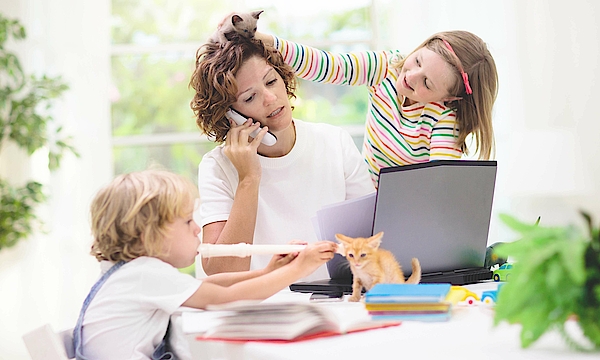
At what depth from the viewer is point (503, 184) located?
10.3 ft

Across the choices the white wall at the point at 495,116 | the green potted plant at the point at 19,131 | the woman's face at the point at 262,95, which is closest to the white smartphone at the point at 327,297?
the woman's face at the point at 262,95

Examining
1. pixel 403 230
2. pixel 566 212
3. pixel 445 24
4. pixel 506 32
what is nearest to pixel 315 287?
pixel 403 230

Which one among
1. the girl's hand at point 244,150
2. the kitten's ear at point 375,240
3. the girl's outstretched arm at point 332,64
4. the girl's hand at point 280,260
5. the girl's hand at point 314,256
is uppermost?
the girl's outstretched arm at point 332,64

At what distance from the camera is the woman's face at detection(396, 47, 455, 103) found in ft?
5.11

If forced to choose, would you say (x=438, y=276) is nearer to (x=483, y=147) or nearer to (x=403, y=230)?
(x=403, y=230)

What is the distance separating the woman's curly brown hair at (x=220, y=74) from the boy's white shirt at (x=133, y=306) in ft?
1.94

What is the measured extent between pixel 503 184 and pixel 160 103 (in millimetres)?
2140

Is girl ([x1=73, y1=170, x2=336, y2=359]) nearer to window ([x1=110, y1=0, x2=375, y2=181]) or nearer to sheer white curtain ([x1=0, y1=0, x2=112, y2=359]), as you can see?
sheer white curtain ([x1=0, y1=0, x2=112, y2=359])

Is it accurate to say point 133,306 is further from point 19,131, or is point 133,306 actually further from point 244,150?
point 19,131

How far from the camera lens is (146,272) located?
1058 millimetres

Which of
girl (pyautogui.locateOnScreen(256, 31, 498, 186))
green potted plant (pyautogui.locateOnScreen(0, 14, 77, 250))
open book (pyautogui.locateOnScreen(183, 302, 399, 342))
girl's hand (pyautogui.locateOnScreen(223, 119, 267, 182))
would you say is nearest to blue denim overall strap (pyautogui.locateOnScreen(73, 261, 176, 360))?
open book (pyautogui.locateOnScreen(183, 302, 399, 342))

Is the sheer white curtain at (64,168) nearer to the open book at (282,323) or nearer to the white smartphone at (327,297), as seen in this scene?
the white smartphone at (327,297)

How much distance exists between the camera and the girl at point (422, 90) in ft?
5.18

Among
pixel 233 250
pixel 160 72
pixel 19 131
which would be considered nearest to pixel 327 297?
pixel 233 250
